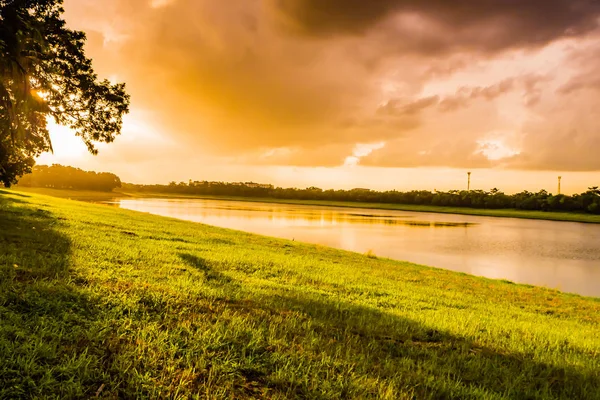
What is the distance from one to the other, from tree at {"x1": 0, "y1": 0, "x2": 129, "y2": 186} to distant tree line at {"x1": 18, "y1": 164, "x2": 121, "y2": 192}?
158 metres

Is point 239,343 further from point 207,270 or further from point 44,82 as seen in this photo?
point 44,82

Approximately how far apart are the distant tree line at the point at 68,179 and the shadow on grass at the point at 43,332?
174136mm

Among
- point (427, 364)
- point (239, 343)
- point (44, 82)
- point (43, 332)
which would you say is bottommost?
point (427, 364)

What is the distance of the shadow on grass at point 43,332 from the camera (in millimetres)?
3428

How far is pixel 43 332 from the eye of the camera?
4.33 metres

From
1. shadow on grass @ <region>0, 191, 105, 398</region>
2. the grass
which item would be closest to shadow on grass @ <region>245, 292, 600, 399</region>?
the grass

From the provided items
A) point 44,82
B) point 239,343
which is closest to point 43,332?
point 239,343

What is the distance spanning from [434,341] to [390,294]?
4525 millimetres

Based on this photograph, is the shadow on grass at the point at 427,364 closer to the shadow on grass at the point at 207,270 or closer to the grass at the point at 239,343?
the grass at the point at 239,343

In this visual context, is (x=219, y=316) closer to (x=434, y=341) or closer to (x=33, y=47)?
(x=434, y=341)

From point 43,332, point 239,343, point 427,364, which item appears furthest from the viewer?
point 427,364

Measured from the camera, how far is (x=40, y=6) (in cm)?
1678

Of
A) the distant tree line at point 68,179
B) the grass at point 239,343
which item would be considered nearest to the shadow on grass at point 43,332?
the grass at point 239,343

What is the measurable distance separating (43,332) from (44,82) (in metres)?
17.8
